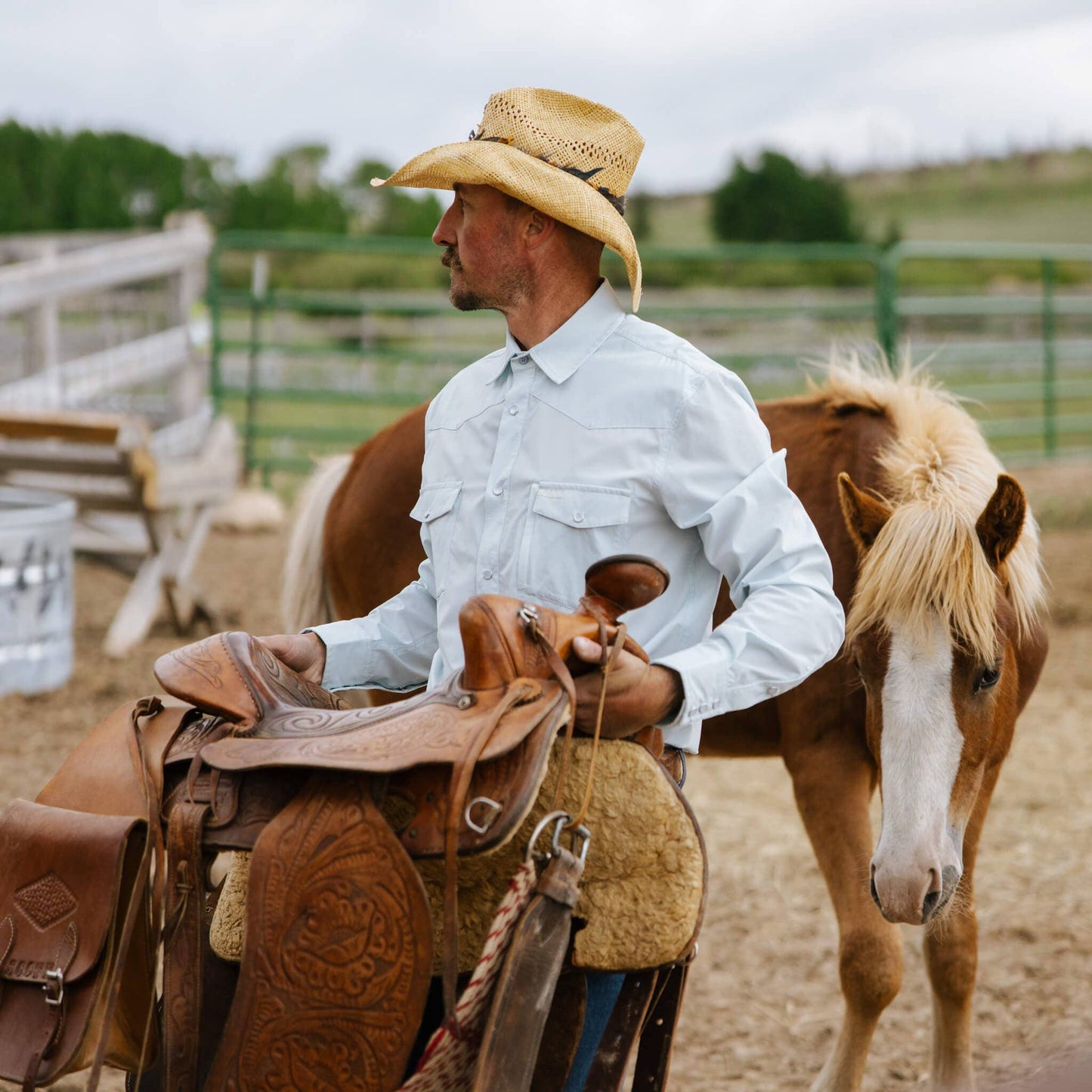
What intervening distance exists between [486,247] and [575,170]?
0.16 m

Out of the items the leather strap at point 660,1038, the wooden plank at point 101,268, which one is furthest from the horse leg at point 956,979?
the wooden plank at point 101,268

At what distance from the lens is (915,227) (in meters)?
36.3

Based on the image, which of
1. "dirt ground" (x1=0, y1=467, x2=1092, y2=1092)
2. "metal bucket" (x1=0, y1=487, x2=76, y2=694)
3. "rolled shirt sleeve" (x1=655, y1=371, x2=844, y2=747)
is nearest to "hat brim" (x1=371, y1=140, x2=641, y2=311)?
"rolled shirt sleeve" (x1=655, y1=371, x2=844, y2=747)

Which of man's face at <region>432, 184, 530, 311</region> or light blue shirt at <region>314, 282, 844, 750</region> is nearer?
light blue shirt at <region>314, 282, 844, 750</region>

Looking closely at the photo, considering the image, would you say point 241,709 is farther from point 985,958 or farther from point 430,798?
point 985,958

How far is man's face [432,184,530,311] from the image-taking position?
1.59 metres

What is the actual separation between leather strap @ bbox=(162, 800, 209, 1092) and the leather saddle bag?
4cm

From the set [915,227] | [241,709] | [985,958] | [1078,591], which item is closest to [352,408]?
[1078,591]

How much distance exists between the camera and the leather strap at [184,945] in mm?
1348

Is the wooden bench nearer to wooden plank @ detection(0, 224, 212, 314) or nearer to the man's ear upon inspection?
wooden plank @ detection(0, 224, 212, 314)

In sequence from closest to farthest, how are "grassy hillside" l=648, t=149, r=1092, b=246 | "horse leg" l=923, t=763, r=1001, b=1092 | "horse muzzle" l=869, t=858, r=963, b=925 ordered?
1. "horse muzzle" l=869, t=858, r=963, b=925
2. "horse leg" l=923, t=763, r=1001, b=1092
3. "grassy hillside" l=648, t=149, r=1092, b=246

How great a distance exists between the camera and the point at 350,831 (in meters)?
1.28

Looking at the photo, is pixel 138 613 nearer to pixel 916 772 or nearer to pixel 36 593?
pixel 36 593

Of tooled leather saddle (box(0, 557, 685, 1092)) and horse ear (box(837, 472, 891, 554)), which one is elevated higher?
horse ear (box(837, 472, 891, 554))
